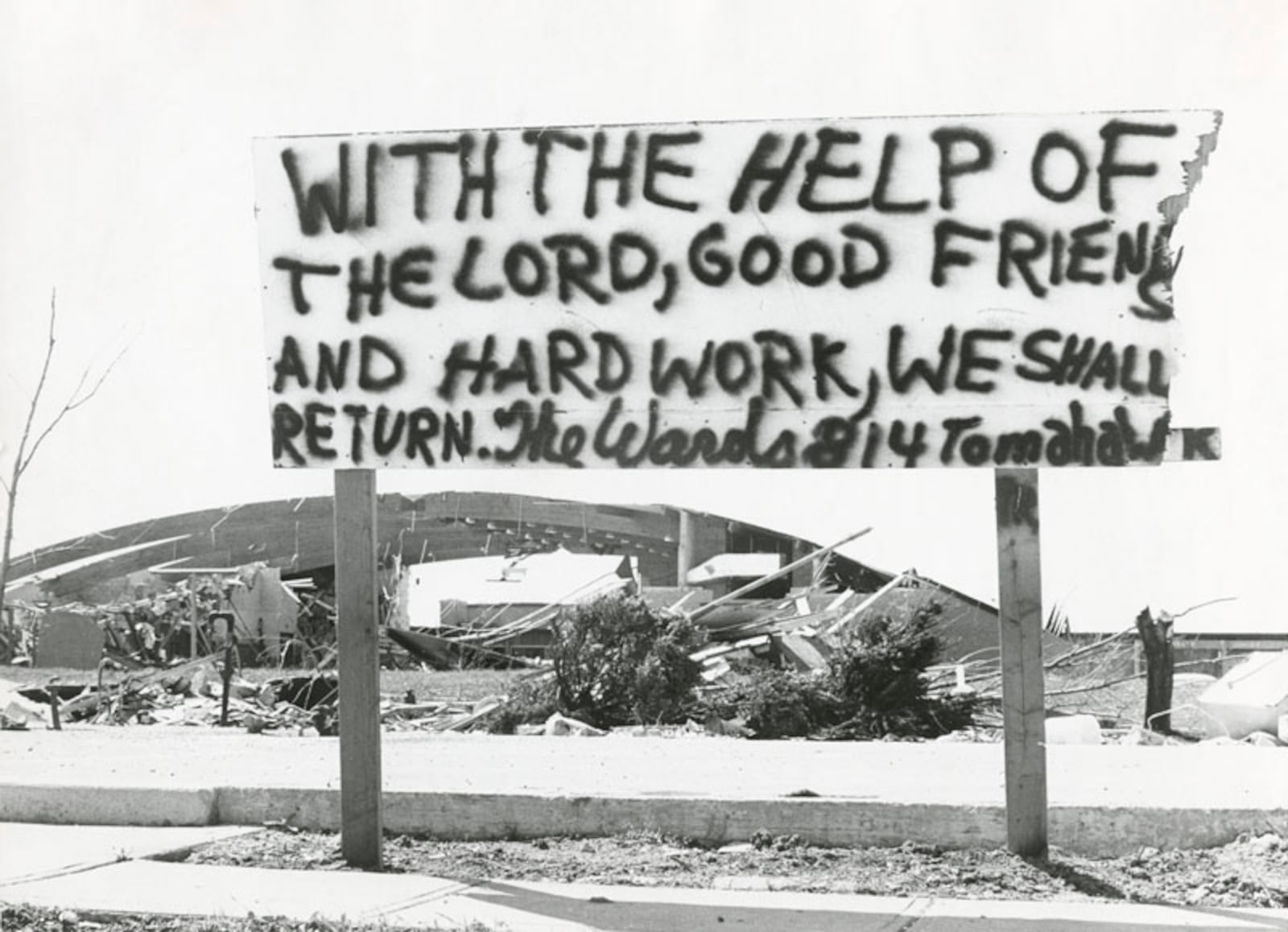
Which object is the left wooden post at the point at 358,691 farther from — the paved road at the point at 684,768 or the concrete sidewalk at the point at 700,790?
the paved road at the point at 684,768

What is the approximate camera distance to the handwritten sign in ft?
18.9

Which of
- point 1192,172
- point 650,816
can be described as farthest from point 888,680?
point 1192,172

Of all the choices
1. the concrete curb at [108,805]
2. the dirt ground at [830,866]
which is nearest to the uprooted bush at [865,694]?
the dirt ground at [830,866]

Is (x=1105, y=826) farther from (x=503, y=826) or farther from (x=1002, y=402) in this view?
(x=503, y=826)

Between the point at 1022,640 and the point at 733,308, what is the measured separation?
1584mm

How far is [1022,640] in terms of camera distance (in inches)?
228

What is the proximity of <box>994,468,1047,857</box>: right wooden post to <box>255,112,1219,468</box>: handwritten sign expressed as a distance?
15cm

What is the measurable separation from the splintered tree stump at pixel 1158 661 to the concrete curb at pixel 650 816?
686 centimetres

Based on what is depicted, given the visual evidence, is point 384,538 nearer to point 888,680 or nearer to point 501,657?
point 501,657

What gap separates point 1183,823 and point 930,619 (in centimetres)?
524

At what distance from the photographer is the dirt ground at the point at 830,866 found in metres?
5.59

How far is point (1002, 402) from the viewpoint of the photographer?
5836 millimetres

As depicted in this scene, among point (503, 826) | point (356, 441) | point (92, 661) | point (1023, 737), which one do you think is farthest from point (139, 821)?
point (92, 661)

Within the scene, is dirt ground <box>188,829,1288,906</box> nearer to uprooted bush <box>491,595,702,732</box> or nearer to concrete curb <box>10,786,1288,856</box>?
concrete curb <box>10,786,1288,856</box>
